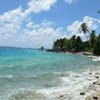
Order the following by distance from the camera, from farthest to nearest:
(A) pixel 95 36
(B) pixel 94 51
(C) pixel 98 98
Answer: (A) pixel 95 36, (B) pixel 94 51, (C) pixel 98 98

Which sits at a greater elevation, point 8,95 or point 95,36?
point 95,36

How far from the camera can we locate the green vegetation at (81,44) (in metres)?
109

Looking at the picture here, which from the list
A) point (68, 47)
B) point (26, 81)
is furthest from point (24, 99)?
point (68, 47)

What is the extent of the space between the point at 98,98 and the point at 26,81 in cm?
1377

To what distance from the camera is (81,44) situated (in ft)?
456

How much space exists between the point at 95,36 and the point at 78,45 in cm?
2023

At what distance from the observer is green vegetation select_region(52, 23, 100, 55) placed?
109 metres

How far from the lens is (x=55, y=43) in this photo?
179 m

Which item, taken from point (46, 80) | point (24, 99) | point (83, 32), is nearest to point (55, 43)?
point (83, 32)

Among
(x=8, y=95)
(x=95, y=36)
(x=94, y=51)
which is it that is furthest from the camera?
(x=95, y=36)

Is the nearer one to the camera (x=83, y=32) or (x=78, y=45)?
(x=83, y=32)

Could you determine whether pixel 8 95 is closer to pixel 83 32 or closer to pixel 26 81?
pixel 26 81

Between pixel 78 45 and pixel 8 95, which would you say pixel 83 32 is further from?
pixel 8 95

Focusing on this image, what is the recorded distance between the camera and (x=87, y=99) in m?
20.2
